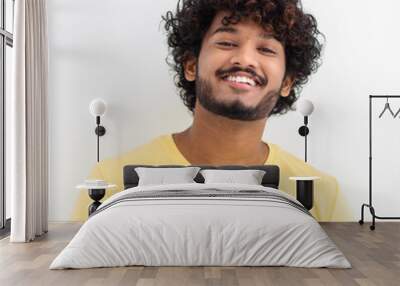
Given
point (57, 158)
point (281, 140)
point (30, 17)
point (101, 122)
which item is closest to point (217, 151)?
point (281, 140)

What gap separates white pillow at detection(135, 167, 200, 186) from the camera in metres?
7.00

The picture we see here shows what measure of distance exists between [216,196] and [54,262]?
58.1 inches

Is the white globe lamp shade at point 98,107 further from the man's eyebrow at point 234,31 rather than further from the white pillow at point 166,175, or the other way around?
the man's eyebrow at point 234,31

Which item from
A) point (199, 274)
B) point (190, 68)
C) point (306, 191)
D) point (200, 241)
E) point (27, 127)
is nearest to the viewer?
point (199, 274)

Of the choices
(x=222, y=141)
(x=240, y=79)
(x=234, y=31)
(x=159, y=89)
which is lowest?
(x=222, y=141)

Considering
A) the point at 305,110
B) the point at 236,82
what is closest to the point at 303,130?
the point at 305,110

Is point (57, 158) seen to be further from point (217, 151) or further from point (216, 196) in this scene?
point (216, 196)

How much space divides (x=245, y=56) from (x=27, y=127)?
8.56 ft

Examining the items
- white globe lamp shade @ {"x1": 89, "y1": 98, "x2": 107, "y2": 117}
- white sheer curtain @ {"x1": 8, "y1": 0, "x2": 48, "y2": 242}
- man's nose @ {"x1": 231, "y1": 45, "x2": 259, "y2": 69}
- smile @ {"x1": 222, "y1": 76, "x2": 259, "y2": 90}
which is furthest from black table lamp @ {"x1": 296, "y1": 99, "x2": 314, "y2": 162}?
white sheer curtain @ {"x1": 8, "y1": 0, "x2": 48, "y2": 242}

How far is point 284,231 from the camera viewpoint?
4848 millimetres

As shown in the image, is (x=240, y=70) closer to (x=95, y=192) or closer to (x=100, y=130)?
(x=100, y=130)

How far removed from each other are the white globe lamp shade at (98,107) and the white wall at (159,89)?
0.20 m

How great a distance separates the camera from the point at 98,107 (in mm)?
7434

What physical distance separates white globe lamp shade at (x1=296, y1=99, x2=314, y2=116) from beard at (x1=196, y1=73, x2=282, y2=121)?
296 millimetres
